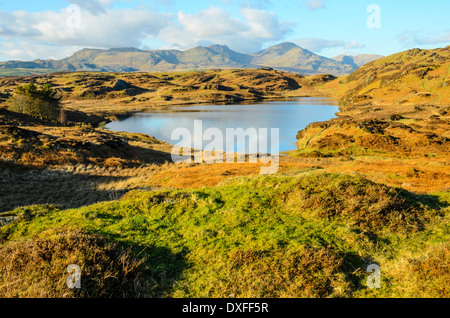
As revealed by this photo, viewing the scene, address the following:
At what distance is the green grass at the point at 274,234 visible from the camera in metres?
6.14

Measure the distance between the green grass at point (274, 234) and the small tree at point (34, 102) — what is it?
248 ft

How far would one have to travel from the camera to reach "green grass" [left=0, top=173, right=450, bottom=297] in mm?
6145

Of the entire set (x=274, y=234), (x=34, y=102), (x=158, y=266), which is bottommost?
(x=158, y=266)

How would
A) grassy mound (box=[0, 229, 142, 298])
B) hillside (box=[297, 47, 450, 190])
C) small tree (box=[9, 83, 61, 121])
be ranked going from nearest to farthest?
grassy mound (box=[0, 229, 142, 298]), hillside (box=[297, 47, 450, 190]), small tree (box=[9, 83, 61, 121])

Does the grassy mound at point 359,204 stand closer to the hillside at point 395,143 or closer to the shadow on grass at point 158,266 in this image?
Answer: the shadow on grass at point 158,266

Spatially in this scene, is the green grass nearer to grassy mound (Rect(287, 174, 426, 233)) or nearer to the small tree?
grassy mound (Rect(287, 174, 426, 233))


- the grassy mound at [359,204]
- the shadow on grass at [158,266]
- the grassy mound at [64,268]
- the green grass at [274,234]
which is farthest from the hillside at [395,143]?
the grassy mound at [64,268]

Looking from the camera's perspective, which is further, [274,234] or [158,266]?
[274,234]

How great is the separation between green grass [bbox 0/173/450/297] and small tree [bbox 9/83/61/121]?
75.5m

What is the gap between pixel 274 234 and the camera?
8.14m

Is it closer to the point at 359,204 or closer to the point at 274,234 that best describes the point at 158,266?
the point at 274,234

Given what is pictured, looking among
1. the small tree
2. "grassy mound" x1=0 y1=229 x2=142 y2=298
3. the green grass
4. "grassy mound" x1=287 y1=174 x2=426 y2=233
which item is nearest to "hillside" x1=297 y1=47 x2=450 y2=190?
"grassy mound" x1=287 y1=174 x2=426 y2=233

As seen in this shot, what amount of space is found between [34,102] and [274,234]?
84.6 metres

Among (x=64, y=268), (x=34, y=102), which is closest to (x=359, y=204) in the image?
(x=64, y=268)
